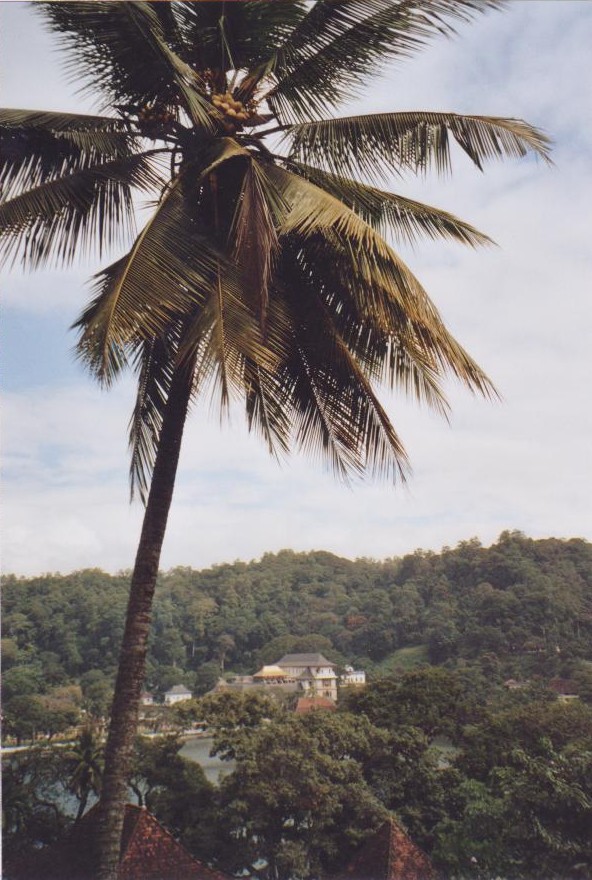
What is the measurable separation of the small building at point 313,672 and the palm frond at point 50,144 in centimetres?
508

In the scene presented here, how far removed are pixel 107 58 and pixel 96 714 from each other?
5.05 metres

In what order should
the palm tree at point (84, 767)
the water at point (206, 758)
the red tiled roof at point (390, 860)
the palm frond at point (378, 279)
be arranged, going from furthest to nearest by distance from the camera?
the water at point (206, 758) < the palm tree at point (84, 767) < the red tiled roof at point (390, 860) < the palm frond at point (378, 279)

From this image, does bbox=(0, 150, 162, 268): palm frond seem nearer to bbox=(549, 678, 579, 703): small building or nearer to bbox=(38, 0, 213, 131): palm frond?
bbox=(38, 0, 213, 131): palm frond

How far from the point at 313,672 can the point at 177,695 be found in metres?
1.40

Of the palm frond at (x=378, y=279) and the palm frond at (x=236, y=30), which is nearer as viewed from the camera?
the palm frond at (x=378, y=279)

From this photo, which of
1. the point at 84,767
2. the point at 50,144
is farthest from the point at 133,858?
the point at 50,144

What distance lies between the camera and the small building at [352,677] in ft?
24.5

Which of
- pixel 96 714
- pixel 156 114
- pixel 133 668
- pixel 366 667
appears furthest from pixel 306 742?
pixel 156 114

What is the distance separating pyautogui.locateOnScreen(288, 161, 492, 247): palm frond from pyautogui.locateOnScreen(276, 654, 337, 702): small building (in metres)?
4.75

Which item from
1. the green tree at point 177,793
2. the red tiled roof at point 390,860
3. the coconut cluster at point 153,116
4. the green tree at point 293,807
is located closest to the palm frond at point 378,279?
the coconut cluster at point 153,116

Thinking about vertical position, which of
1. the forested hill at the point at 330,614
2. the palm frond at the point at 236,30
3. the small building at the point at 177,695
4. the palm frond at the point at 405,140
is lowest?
the small building at the point at 177,695

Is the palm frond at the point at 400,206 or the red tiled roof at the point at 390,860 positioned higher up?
the palm frond at the point at 400,206

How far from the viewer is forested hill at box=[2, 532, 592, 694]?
564cm

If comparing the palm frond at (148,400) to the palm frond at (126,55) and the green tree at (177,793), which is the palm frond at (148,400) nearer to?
the palm frond at (126,55)
